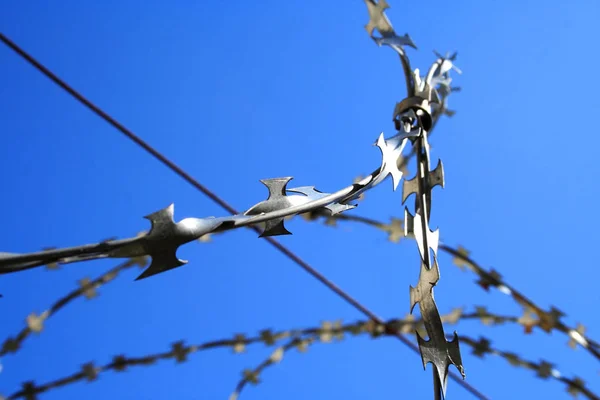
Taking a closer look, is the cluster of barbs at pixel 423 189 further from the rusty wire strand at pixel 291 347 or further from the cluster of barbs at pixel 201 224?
the rusty wire strand at pixel 291 347

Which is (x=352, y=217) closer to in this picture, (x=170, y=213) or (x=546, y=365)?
(x=546, y=365)

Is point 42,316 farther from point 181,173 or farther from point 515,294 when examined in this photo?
point 515,294

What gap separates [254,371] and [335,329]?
235 mm

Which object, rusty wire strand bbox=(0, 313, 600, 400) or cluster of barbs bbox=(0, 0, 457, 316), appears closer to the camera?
cluster of barbs bbox=(0, 0, 457, 316)

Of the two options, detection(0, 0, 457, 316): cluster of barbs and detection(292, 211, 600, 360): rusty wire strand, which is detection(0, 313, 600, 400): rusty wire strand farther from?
detection(0, 0, 457, 316): cluster of barbs

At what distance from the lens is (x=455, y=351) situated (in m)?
0.76

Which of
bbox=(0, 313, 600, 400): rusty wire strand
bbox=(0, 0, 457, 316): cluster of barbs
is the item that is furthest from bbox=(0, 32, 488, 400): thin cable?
bbox=(0, 0, 457, 316): cluster of barbs

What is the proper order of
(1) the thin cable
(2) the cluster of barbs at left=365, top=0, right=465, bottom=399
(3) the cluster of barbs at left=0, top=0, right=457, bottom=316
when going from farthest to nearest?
(1) the thin cable
(2) the cluster of barbs at left=365, top=0, right=465, bottom=399
(3) the cluster of barbs at left=0, top=0, right=457, bottom=316

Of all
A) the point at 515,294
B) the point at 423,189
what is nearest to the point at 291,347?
the point at 515,294

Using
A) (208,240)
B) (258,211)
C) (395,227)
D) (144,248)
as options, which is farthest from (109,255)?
(208,240)

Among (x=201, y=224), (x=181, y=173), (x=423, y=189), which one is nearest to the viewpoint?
(x=201, y=224)

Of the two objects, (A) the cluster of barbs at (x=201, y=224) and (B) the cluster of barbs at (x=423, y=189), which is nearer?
(A) the cluster of barbs at (x=201, y=224)

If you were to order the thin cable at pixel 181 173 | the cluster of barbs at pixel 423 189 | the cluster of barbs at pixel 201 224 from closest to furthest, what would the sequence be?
the cluster of barbs at pixel 201 224 < the cluster of barbs at pixel 423 189 < the thin cable at pixel 181 173

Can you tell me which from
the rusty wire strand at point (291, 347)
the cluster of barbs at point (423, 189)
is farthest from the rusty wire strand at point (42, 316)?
the cluster of barbs at point (423, 189)
